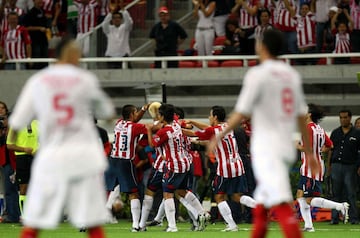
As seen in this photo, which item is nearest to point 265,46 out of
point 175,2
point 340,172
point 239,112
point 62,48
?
point 239,112

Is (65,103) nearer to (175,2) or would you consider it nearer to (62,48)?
(62,48)

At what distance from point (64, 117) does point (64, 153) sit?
12.4 inches

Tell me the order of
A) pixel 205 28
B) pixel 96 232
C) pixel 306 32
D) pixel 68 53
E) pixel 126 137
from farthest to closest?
pixel 205 28
pixel 306 32
pixel 126 137
pixel 68 53
pixel 96 232

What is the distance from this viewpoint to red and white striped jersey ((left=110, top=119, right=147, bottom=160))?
19250 mm

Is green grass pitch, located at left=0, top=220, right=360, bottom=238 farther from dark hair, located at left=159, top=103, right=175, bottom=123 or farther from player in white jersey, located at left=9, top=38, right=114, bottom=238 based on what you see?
player in white jersey, located at left=9, top=38, right=114, bottom=238

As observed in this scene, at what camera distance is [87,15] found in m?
28.3

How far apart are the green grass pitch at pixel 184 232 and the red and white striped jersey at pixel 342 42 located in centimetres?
574

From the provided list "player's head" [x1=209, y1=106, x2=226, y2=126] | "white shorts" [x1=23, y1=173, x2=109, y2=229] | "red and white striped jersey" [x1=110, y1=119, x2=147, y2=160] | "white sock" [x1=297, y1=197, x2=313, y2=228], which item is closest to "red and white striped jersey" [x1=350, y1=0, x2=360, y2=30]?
"red and white striped jersey" [x1=110, y1=119, x2=147, y2=160]

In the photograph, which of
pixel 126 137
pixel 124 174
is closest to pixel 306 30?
pixel 126 137

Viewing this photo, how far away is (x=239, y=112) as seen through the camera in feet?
36.3

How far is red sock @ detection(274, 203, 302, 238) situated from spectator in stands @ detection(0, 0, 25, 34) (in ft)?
56.0

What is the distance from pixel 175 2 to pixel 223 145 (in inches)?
451

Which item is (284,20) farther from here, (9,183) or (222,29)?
(9,183)

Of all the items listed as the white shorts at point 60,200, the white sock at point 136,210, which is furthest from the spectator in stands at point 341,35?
the white shorts at point 60,200
